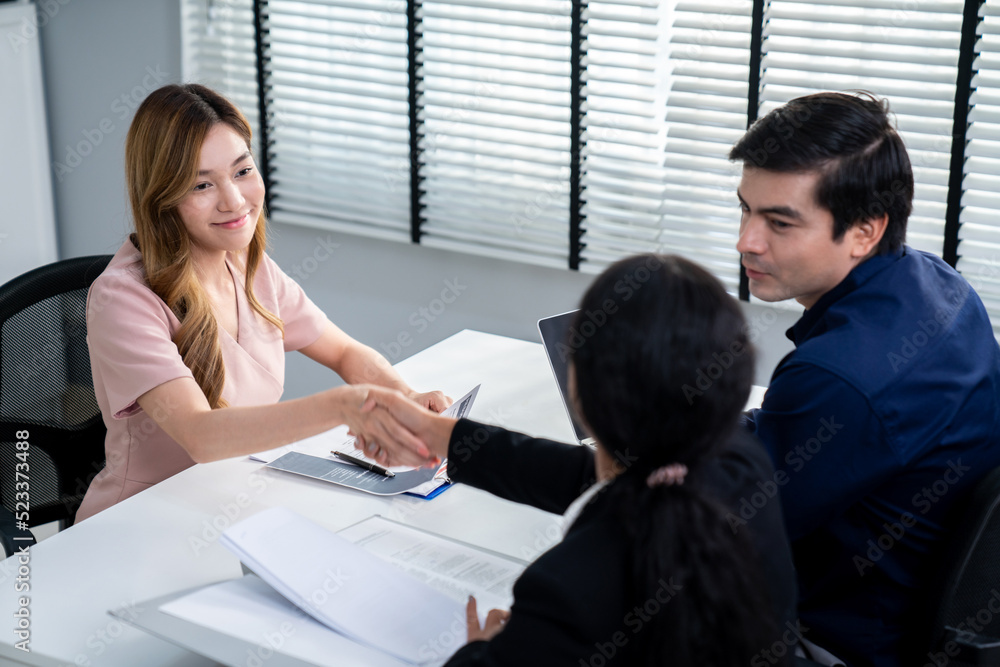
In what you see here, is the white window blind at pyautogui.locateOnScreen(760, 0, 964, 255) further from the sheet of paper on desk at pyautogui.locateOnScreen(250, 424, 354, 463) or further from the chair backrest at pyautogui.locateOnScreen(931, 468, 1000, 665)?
the sheet of paper on desk at pyautogui.locateOnScreen(250, 424, 354, 463)

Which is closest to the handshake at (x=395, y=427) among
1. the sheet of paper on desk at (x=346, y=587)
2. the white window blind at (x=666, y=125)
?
the sheet of paper on desk at (x=346, y=587)

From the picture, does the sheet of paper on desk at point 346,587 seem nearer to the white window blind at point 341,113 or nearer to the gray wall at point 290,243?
the gray wall at point 290,243

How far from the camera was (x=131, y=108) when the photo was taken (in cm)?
367

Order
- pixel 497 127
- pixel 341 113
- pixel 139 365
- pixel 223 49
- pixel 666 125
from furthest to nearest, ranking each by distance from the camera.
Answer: pixel 223 49 < pixel 341 113 < pixel 497 127 < pixel 666 125 < pixel 139 365

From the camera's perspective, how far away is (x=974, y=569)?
1.31m

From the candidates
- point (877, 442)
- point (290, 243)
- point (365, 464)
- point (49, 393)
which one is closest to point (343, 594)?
point (365, 464)

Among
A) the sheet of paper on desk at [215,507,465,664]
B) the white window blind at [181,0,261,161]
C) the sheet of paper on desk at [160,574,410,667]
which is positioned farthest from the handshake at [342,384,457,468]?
the white window blind at [181,0,261,161]

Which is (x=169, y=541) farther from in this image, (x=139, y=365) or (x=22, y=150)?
(x=22, y=150)

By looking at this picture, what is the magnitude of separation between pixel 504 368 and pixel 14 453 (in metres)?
1.05

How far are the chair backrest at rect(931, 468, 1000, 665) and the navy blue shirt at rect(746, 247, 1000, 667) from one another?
0.07 metres

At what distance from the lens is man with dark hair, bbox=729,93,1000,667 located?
1347 mm

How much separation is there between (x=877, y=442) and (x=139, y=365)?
122 cm

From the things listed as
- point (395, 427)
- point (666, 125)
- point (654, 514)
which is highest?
point (666, 125)

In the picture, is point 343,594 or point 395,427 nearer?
point 343,594
